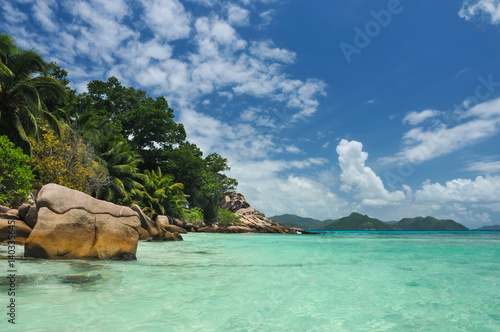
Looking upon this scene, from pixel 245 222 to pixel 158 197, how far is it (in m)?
18.5

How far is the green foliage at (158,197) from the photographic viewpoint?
26.8 metres

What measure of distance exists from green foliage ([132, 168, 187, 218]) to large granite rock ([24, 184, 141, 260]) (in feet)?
61.1

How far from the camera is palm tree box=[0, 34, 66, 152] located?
1495 centimetres

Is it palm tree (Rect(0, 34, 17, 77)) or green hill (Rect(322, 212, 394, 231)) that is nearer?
palm tree (Rect(0, 34, 17, 77))

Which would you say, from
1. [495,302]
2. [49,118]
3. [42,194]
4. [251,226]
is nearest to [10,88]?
[49,118]

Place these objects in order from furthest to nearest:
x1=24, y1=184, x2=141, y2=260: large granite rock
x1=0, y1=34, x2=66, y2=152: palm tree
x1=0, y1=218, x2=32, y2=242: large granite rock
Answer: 1. x1=0, y1=34, x2=66, y2=152: palm tree
2. x1=0, y1=218, x2=32, y2=242: large granite rock
3. x1=24, y1=184, x2=141, y2=260: large granite rock

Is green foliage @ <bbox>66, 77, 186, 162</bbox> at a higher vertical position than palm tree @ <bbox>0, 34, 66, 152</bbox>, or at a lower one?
higher

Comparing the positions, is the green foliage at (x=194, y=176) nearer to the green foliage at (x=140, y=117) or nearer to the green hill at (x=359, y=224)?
the green foliage at (x=140, y=117)

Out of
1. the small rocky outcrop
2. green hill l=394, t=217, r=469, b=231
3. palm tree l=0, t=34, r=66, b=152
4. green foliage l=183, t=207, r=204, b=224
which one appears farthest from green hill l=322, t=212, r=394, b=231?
palm tree l=0, t=34, r=66, b=152

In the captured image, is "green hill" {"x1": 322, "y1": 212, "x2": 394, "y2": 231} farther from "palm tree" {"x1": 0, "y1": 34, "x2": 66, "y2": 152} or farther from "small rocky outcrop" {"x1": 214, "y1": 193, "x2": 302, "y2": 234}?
"palm tree" {"x1": 0, "y1": 34, "x2": 66, "y2": 152}

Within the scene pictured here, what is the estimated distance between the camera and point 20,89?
15.1 m

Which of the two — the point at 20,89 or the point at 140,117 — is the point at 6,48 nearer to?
the point at 20,89

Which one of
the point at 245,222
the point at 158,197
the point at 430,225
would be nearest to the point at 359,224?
the point at 430,225

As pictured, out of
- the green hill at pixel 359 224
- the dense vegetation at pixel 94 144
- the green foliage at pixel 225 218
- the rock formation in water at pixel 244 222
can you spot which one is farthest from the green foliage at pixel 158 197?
the green hill at pixel 359 224
